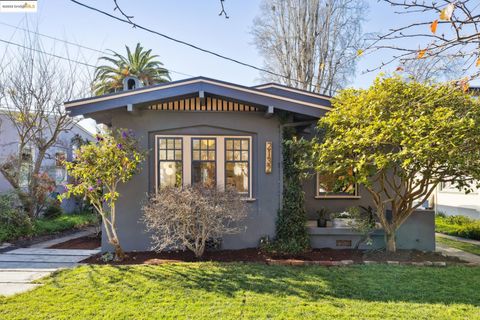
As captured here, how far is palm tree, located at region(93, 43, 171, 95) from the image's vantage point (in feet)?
58.1

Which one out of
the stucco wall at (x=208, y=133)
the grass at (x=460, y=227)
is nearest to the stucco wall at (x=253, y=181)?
the stucco wall at (x=208, y=133)

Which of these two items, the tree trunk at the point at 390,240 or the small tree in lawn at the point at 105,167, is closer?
the small tree in lawn at the point at 105,167

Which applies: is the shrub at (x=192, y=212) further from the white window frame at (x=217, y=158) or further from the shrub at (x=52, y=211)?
the shrub at (x=52, y=211)

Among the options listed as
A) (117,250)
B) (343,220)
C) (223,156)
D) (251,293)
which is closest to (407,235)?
(343,220)

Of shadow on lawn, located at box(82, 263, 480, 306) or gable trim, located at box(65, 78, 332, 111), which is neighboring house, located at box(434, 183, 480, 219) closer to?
shadow on lawn, located at box(82, 263, 480, 306)

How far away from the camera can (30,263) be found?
6.16m

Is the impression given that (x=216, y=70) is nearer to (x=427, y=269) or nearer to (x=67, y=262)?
(x=67, y=262)

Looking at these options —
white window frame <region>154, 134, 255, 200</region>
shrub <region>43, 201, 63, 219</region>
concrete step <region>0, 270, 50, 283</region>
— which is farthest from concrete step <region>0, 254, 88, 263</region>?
shrub <region>43, 201, 63, 219</region>

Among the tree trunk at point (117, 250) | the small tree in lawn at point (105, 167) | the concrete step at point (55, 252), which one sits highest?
the small tree in lawn at point (105, 167)

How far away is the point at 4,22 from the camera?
10039 millimetres

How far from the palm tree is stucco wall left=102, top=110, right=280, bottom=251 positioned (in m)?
12.5

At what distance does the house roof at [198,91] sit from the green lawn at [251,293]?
362 cm

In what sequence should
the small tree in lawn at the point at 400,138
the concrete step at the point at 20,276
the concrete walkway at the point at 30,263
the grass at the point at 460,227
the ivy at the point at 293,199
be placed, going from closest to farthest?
1. the concrete walkway at the point at 30,263
2. the concrete step at the point at 20,276
3. the small tree in lawn at the point at 400,138
4. the ivy at the point at 293,199
5. the grass at the point at 460,227

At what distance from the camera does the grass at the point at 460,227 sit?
945cm
